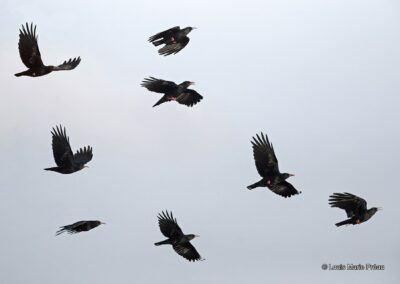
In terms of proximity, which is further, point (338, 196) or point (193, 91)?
point (193, 91)

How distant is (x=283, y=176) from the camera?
37438 millimetres

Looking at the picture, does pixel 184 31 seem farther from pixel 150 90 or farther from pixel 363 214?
pixel 363 214

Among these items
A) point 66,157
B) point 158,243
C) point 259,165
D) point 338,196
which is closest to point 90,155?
point 66,157

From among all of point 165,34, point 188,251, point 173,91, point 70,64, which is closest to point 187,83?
point 173,91

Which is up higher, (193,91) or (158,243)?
(193,91)

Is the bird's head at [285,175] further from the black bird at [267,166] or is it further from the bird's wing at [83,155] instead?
the bird's wing at [83,155]

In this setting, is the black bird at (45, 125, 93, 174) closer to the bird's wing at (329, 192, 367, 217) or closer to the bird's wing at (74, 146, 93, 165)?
the bird's wing at (74, 146, 93, 165)

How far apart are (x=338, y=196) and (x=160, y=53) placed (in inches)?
380

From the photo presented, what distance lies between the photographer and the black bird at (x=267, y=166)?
121ft

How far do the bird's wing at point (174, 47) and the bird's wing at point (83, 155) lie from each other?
614cm

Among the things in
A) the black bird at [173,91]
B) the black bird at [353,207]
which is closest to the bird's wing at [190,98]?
the black bird at [173,91]

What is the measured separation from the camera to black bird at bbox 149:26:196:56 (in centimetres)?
3916

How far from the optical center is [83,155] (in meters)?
42.6

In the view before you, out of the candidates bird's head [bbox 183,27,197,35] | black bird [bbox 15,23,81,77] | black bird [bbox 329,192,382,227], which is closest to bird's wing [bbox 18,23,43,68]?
black bird [bbox 15,23,81,77]
